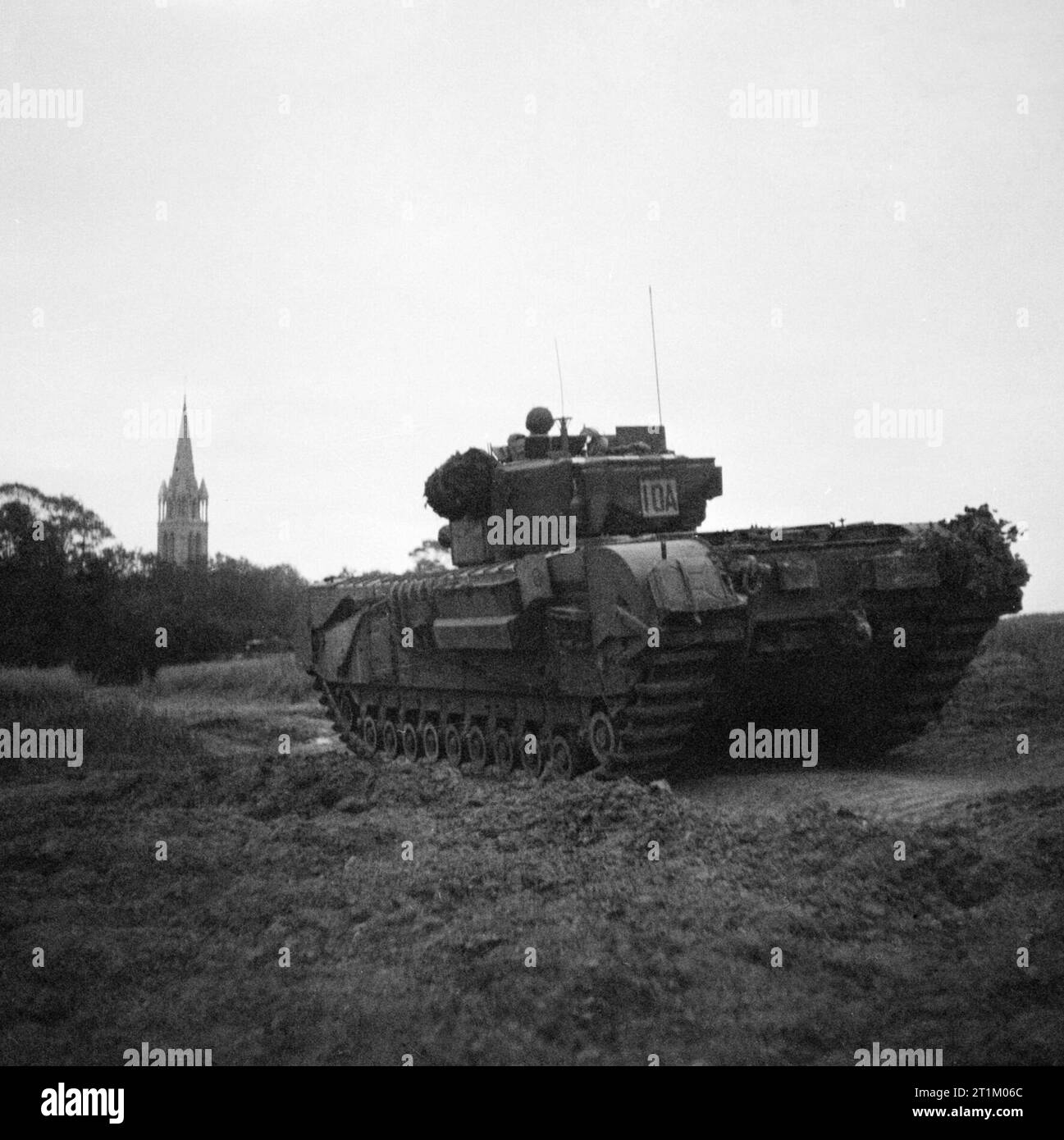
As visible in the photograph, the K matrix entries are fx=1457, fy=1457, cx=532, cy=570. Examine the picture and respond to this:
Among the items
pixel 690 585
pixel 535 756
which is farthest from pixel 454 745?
pixel 690 585

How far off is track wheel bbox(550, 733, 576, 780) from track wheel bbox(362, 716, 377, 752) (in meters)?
5.60

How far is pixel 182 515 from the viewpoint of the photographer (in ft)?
224

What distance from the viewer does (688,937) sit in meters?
6.80

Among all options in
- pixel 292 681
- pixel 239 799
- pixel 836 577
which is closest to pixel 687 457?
pixel 836 577

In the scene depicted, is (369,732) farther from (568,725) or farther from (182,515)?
(182,515)

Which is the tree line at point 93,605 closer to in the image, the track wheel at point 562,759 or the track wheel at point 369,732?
the track wheel at point 369,732

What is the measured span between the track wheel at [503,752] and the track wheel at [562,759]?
1.08m

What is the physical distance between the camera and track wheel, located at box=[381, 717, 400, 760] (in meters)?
18.1

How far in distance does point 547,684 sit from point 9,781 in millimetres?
5478

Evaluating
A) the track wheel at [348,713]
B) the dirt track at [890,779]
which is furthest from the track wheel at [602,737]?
the track wheel at [348,713]

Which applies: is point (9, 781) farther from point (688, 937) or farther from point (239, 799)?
point (688, 937)

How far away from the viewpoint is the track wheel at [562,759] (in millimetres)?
13297

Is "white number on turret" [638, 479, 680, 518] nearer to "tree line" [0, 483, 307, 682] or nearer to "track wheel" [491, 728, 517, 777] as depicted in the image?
"track wheel" [491, 728, 517, 777]

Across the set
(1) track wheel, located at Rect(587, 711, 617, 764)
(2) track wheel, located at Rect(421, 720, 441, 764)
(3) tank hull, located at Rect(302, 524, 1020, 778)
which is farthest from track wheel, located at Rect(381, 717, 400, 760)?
(1) track wheel, located at Rect(587, 711, 617, 764)
